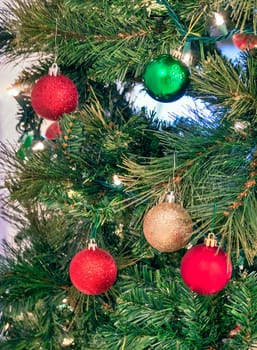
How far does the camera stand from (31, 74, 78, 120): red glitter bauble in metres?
0.52

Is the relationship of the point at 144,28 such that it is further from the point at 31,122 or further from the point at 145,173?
the point at 31,122

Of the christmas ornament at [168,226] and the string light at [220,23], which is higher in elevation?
the string light at [220,23]

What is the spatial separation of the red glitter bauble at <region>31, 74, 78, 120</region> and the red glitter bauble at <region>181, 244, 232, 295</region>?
0.73ft

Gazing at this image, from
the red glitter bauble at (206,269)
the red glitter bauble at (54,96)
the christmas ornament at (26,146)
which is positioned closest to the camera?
the red glitter bauble at (206,269)

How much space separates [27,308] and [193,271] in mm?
231

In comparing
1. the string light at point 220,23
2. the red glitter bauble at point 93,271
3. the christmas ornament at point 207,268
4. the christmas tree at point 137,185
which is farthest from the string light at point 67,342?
the string light at point 220,23

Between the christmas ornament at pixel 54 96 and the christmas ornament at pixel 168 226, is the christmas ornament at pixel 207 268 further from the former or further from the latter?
the christmas ornament at pixel 54 96

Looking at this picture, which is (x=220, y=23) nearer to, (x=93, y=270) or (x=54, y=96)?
(x=54, y=96)

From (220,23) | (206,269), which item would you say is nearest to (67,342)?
(206,269)

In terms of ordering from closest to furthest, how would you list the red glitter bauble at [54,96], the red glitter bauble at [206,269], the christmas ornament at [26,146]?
1. the red glitter bauble at [206,269]
2. the red glitter bauble at [54,96]
3. the christmas ornament at [26,146]

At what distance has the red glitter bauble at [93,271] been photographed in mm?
481

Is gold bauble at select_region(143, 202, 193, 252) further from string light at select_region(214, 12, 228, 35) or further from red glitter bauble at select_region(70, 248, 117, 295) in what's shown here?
string light at select_region(214, 12, 228, 35)

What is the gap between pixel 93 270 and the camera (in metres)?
0.48

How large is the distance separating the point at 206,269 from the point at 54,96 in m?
0.25
